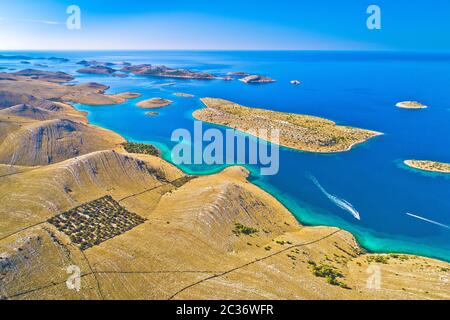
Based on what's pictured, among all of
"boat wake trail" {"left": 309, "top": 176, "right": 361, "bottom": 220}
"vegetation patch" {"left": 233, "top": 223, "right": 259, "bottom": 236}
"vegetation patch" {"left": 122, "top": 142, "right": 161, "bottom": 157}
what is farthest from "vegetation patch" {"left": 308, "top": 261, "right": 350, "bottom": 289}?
"vegetation patch" {"left": 122, "top": 142, "right": 161, "bottom": 157}

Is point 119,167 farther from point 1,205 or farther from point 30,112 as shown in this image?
point 30,112

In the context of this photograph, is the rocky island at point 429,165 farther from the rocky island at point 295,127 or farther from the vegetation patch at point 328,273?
the vegetation patch at point 328,273

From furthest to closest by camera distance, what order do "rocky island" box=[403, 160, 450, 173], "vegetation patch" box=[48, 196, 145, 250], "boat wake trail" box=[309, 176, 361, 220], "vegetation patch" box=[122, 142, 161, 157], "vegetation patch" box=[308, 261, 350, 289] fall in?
"vegetation patch" box=[122, 142, 161, 157], "rocky island" box=[403, 160, 450, 173], "boat wake trail" box=[309, 176, 361, 220], "vegetation patch" box=[48, 196, 145, 250], "vegetation patch" box=[308, 261, 350, 289]

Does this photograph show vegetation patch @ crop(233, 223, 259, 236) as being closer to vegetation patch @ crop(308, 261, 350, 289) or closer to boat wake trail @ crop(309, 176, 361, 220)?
vegetation patch @ crop(308, 261, 350, 289)

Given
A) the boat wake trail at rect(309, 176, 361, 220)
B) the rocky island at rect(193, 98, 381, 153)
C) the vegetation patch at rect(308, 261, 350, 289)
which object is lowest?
the vegetation patch at rect(308, 261, 350, 289)

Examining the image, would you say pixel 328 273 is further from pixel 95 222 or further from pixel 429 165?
A: pixel 429 165
